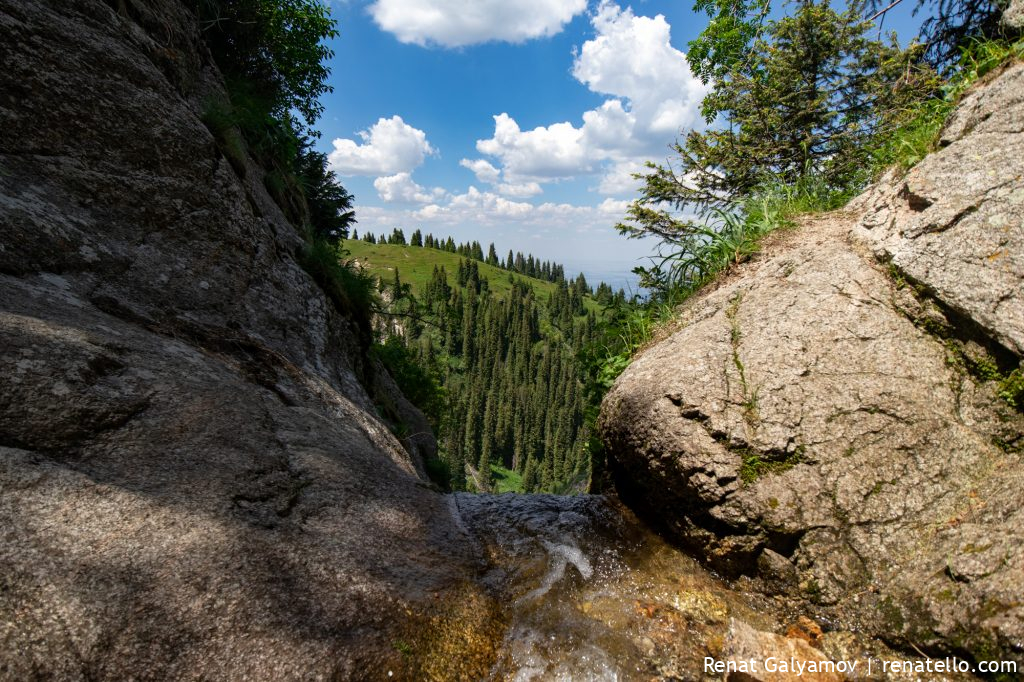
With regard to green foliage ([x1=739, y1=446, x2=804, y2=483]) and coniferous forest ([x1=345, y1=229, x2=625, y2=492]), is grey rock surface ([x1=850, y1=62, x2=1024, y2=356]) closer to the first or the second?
green foliage ([x1=739, y1=446, x2=804, y2=483])

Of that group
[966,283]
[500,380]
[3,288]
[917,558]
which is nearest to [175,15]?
[3,288]

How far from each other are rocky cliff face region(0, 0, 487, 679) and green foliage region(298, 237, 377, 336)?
5.33ft

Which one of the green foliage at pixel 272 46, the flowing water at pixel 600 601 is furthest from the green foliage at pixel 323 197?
the flowing water at pixel 600 601

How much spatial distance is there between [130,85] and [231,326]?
4137 mm

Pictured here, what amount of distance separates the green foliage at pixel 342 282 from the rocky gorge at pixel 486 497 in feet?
10.2

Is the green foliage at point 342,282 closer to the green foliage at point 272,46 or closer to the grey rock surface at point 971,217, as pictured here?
the green foliage at point 272,46

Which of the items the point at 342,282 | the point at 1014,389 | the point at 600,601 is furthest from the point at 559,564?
the point at 342,282

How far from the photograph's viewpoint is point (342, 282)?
11.9 meters

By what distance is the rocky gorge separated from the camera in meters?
3.17

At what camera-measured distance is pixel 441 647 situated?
3602 millimetres

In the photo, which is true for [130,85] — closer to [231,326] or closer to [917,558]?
[231,326]

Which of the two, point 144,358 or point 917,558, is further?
point 144,358

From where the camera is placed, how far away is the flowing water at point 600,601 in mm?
3795

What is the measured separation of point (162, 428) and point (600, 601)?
4.29 m
